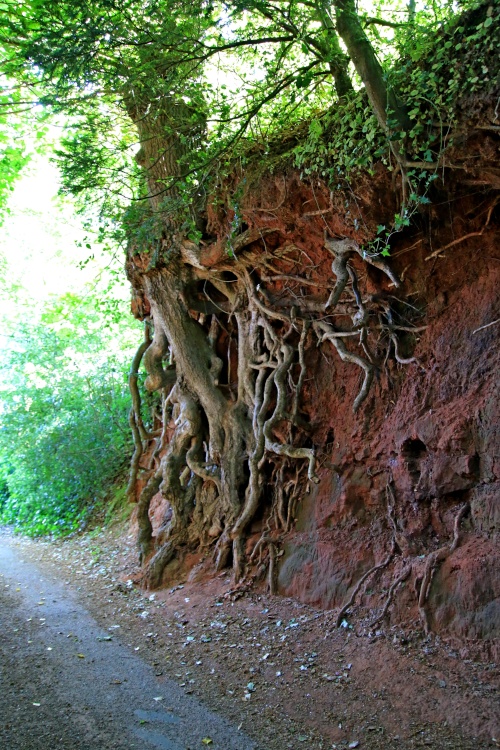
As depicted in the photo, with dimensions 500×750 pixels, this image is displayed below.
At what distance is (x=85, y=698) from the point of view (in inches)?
186

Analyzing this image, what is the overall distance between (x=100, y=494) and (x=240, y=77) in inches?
365

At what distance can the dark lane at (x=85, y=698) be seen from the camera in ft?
13.4

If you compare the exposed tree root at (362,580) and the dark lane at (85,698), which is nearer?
the dark lane at (85,698)

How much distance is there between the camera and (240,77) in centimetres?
589

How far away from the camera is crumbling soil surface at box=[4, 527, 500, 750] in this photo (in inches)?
159

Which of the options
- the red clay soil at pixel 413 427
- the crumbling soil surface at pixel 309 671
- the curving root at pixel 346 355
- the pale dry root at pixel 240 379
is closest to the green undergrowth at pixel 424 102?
the red clay soil at pixel 413 427

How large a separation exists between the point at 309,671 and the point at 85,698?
180cm

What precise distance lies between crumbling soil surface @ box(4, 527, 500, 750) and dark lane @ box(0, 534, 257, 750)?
0.18 m

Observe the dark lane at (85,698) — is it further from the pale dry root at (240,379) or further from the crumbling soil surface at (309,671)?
the pale dry root at (240,379)

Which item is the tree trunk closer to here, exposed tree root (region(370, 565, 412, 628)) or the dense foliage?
exposed tree root (region(370, 565, 412, 628))

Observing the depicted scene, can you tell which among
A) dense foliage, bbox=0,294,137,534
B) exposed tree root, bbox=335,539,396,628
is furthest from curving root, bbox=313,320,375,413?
dense foliage, bbox=0,294,137,534

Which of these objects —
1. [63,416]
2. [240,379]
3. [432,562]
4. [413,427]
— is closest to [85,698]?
[432,562]

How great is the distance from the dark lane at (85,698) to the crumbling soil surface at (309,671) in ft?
0.58

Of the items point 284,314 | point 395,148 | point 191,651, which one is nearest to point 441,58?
point 395,148
